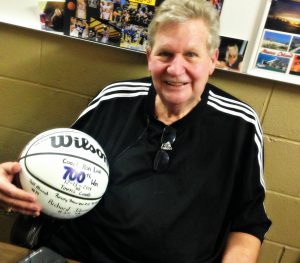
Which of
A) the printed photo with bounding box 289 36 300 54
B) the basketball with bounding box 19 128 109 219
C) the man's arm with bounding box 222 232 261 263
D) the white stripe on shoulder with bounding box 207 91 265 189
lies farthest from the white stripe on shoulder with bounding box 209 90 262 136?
the basketball with bounding box 19 128 109 219

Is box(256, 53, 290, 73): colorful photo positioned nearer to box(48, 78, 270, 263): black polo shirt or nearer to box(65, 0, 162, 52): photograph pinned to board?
box(48, 78, 270, 263): black polo shirt

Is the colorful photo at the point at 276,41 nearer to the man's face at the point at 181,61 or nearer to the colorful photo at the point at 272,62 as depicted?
the colorful photo at the point at 272,62

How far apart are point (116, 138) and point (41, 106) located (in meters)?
0.48

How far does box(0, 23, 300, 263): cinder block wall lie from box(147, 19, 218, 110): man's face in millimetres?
251

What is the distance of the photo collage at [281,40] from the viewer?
101 cm

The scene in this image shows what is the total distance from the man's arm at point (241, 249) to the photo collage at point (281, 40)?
57 centimetres

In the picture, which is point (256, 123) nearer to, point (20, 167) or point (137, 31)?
point (137, 31)

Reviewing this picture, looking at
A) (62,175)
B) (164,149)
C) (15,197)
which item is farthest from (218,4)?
(15,197)

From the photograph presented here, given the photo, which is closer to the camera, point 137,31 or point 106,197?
point 106,197

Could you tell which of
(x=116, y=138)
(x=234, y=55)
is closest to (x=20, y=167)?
(x=116, y=138)

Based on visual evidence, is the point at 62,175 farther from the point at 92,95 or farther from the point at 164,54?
the point at 92,95

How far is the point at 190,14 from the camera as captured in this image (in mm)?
890

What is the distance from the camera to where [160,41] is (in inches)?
36.5

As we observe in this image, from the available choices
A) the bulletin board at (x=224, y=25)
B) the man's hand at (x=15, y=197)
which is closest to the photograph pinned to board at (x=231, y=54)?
the bulletin board at (x=224, y=25)
